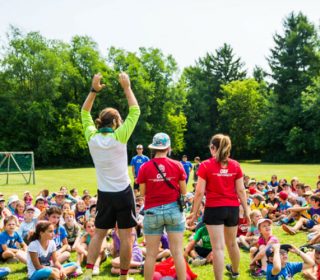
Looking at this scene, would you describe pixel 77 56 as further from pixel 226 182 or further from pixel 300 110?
pixel 226 182

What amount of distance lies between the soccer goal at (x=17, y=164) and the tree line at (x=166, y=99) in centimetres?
2177

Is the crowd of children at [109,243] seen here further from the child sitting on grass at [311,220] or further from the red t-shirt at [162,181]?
the red t-shirt at [162,181]

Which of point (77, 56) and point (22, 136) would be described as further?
point (77, 56)

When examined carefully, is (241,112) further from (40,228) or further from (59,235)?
(40,228)

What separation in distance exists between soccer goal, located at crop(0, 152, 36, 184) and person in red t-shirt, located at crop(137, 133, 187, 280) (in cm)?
2081

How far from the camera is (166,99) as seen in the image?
54.6m

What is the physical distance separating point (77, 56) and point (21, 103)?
9925 mm

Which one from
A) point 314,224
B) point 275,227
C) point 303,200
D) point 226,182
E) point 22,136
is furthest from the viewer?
point 22,136

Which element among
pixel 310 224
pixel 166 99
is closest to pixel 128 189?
pixel 310 224

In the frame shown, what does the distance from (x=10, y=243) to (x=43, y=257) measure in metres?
1.72

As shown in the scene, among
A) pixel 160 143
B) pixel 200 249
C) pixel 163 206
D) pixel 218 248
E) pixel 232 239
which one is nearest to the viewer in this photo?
pixel 163 206

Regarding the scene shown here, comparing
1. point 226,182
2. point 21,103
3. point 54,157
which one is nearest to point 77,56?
point 21,103

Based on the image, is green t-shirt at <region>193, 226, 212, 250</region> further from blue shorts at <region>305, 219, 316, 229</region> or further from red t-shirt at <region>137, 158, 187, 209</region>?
blue shorts at <region>305, 219, 316, 229</region>

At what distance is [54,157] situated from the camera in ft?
157
